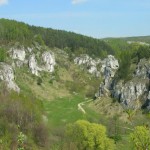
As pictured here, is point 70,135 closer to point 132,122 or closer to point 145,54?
point 132,122

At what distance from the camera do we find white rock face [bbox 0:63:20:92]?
150m

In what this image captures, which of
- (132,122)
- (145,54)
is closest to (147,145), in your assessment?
(132,122)

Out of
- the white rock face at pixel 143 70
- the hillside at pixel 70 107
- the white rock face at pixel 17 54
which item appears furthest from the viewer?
the white rock face at pixel 17 54

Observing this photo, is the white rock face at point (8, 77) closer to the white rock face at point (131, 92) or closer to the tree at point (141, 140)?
the white rock face at point (131, 92)

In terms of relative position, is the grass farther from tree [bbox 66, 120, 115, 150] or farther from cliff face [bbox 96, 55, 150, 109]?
tree [bbox 66, 120, 115, 150]

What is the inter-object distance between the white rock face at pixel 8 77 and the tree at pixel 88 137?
70.7 metres

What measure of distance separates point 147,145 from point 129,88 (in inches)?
2831

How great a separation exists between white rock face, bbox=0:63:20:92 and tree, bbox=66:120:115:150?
232ft

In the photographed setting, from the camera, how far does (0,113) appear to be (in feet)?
307

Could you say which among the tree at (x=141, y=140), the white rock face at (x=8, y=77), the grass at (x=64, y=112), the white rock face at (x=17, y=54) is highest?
the white rock face at (x=17, y=54)

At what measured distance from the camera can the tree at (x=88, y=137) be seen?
259 ft

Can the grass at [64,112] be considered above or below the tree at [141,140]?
below

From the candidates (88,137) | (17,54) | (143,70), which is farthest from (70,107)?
(88,137)

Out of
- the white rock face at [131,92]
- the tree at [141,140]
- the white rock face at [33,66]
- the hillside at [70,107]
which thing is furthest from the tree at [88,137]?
the white rock face at [33,66]
